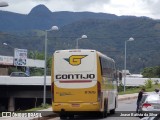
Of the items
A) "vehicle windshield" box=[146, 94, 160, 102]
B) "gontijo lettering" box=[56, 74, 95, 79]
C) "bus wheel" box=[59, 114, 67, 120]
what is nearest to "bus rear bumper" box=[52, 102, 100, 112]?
"gontijo lettering" box=[56, 74, 95, 79]

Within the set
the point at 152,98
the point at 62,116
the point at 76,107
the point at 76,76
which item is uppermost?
the point at 76,76

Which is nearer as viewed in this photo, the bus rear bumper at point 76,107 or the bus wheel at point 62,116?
the bus rear bumper at point 76,107

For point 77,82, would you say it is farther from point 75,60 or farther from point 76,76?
point 75,60

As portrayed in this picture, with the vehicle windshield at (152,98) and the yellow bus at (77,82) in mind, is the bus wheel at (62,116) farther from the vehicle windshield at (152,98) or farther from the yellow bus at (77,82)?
the vehicle windshield at (152,98)

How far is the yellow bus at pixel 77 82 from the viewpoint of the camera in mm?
21641

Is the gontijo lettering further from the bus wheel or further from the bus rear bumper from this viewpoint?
the bus wheel

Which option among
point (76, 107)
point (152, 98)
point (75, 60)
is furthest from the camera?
point (75, 60)

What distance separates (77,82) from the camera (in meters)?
21.7

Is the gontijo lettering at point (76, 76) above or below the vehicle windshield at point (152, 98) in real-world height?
above

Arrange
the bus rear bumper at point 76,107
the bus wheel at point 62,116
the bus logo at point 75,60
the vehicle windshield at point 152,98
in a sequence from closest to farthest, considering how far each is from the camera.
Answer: the vehicle windshield at point 152,98
the bus rear bumper at point 76,107
the bus logo at point 75,60
the bus wheel at point 62,116

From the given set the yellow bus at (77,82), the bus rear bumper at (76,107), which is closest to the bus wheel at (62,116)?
the yellow bus at (77,82)

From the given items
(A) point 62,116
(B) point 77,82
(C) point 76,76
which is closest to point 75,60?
(C) point 76,76

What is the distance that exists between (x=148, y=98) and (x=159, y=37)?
515ft

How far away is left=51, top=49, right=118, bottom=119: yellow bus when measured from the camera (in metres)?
21.6
